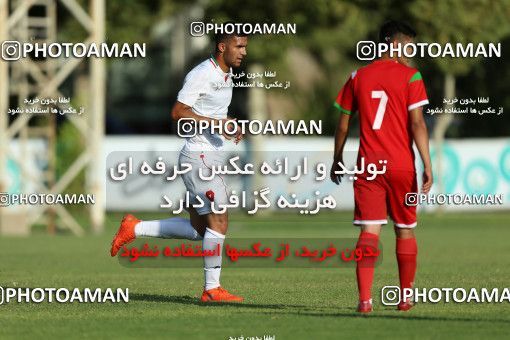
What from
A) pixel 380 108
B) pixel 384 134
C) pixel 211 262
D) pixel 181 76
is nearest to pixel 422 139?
pixel 384 134

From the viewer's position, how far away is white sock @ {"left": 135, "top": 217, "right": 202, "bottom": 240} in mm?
13930

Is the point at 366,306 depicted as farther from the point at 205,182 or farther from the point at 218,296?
the point at 205,182

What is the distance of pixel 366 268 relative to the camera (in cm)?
1234

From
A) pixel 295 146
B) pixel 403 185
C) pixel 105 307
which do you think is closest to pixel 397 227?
pixel 403 185

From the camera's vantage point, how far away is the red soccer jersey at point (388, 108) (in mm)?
12344

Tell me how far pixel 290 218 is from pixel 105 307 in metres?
24.4

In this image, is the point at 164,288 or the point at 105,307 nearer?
the point at 105,307

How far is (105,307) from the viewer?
43.9 ft

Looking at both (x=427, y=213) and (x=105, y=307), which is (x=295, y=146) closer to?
(x=427, y=213)

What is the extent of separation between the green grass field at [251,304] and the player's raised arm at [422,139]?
3.69ft

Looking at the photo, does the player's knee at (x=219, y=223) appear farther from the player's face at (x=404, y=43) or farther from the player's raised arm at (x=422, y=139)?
the player's face at (x=404, y=43)

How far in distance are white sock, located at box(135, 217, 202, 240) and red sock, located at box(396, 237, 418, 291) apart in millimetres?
2100

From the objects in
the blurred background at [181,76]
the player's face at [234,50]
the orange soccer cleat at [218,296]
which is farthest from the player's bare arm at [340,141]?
the blurred background at [181,76]

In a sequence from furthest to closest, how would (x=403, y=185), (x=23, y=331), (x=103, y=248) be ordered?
(x=103, y=248) < (x=403, y=185) < (x=23, y=331)
